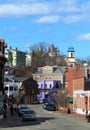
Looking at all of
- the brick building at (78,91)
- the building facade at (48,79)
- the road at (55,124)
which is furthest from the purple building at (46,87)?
the road at (55,124)

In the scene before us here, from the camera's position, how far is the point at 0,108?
64688 mm

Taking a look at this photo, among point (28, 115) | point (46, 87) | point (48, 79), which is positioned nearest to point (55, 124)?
point (28, 115)

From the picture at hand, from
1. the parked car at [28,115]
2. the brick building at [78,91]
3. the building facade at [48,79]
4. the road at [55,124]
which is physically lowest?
the road at [55,124]

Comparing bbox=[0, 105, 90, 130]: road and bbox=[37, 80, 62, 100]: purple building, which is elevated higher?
bbox=[37, 80, 62, 100]: purple building

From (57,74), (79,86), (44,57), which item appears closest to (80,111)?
(79,86)

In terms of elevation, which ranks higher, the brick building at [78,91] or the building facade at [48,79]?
the building facade at [48,79]

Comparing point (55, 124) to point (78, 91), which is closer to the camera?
point (55, 124)

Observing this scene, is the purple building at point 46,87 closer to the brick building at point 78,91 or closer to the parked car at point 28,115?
the brick building at point 78,91

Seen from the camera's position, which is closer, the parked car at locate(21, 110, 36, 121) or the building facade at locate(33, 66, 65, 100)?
the parked car at locate(21, 110, 36, 121)

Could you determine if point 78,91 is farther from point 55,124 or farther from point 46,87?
point 46,87

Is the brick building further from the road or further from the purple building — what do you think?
the purple building

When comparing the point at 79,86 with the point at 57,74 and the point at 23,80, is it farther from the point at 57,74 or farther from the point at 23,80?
the point at 57,74

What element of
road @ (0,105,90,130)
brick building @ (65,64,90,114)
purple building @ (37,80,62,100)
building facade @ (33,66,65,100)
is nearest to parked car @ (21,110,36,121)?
road @ (0,105,90,130)

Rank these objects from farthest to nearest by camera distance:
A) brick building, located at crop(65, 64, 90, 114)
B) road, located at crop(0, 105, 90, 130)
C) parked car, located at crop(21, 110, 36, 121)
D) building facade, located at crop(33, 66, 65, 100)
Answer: building facade, located at crop(33, 66, 65, 100) < brick building, located at crop(65, 64, 90, 114) < parked car, located at crop(21, 110, 36, 121) < road, located at crop(0, 105, 90, 130)
